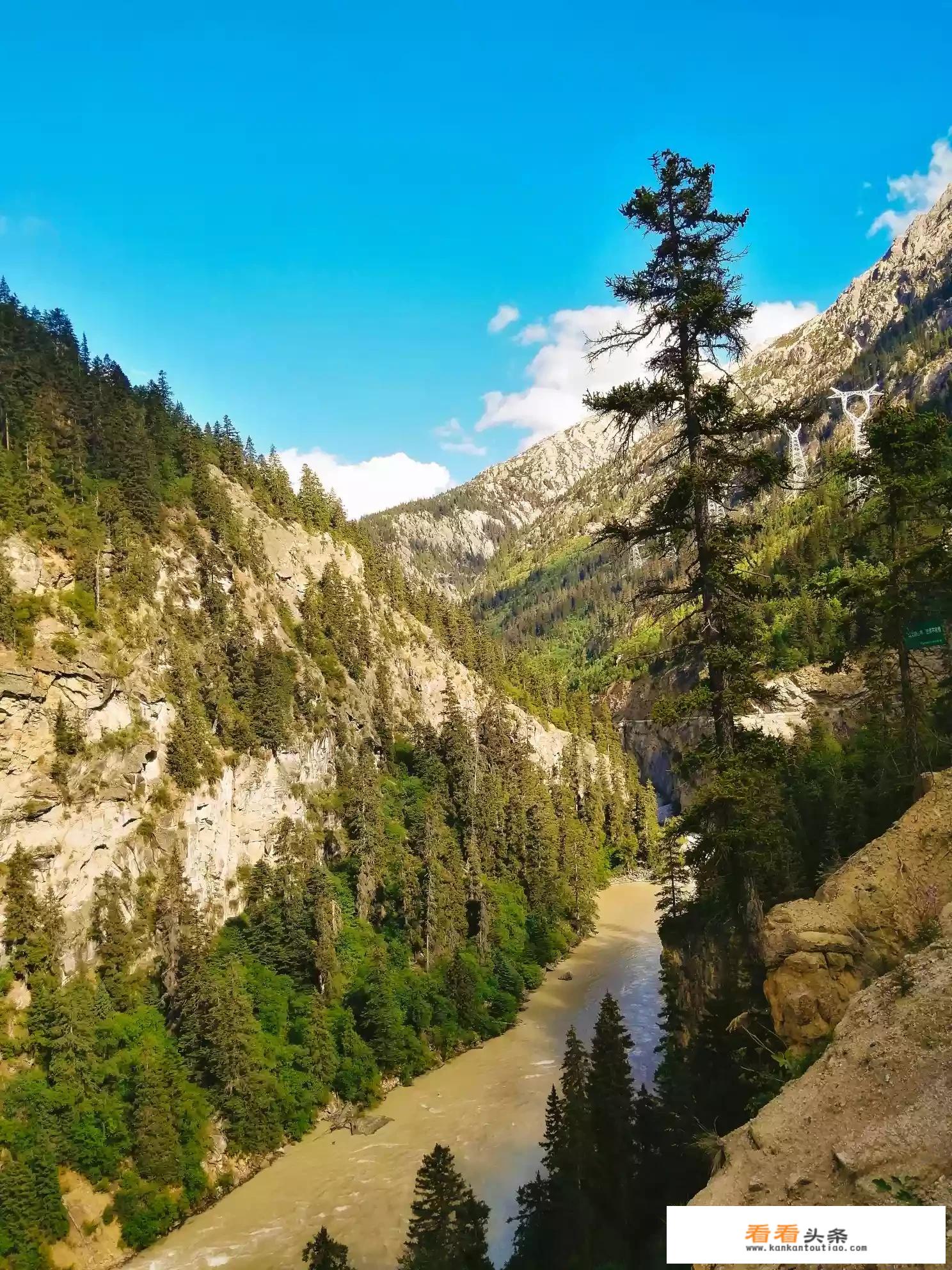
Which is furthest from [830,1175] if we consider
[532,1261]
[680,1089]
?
[532,1261]

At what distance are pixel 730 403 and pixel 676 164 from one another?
4793mm

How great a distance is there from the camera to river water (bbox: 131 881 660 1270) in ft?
114

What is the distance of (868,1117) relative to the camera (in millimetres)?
8523

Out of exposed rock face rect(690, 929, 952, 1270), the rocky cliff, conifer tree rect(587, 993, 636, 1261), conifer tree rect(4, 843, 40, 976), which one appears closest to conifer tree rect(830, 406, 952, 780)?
the rocky cliff

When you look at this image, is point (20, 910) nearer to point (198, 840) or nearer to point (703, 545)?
point (198, 840)

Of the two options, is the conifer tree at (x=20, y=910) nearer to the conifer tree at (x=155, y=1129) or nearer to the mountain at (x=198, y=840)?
the mountain at (x=198, y=840)

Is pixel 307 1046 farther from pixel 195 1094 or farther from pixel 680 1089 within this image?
pixel 680 1089

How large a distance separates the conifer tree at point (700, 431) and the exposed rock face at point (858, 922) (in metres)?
3.29

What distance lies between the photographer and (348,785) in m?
74.0

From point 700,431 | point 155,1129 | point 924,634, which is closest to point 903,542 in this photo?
point 924,634

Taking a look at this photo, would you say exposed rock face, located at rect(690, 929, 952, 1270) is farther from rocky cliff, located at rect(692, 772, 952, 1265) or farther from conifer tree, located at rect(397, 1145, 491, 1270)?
conifer tree, located at rect(397, 1145, 491, 1270)

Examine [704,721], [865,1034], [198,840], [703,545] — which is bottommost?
[198,840]

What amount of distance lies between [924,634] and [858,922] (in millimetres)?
8948

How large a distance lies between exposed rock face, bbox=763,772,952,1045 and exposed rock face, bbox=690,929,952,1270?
1.17 meters
